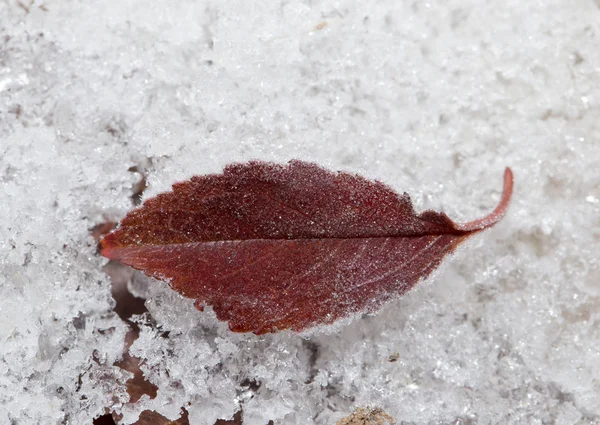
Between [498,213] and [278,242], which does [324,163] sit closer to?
[278,242]

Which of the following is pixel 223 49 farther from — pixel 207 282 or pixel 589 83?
pixel 589 83

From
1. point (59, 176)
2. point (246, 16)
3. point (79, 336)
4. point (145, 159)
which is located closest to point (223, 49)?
point (246, 16)

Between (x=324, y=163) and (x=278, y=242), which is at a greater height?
(x=324, y=163)

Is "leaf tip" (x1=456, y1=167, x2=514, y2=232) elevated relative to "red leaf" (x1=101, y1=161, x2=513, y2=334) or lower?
elevated

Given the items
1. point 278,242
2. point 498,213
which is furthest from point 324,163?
point 498,213
